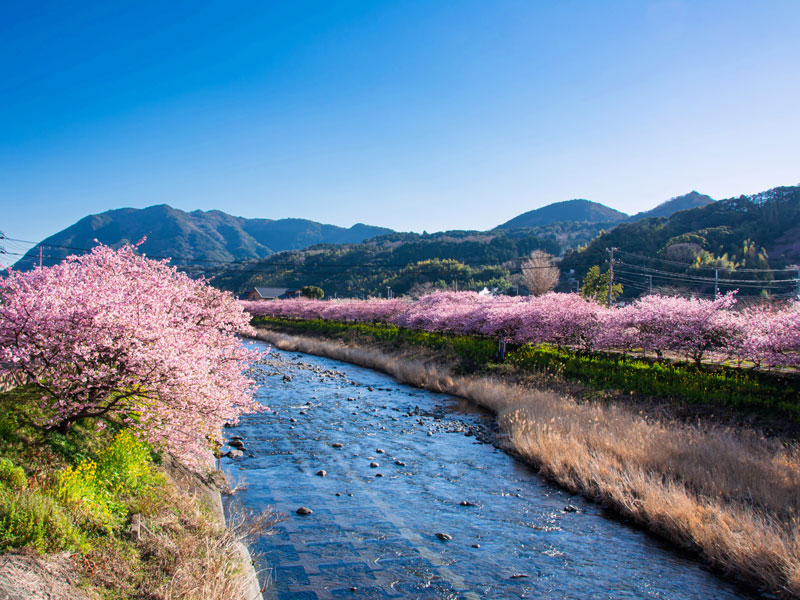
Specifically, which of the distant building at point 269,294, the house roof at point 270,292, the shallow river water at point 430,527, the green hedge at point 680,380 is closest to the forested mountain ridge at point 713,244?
the green hedge at point 680,380

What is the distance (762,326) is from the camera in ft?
58.6

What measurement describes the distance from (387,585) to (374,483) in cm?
478

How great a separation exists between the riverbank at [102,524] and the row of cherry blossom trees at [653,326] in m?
17.4

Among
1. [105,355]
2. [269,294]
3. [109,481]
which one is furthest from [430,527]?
[269,294]

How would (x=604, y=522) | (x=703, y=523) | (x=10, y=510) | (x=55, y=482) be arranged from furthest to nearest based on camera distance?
(x=604, y=522) < (x=703, y=523) < (x=55, y=482) < (x=10, y=510)

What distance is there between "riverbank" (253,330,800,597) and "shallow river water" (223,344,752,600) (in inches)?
19.6

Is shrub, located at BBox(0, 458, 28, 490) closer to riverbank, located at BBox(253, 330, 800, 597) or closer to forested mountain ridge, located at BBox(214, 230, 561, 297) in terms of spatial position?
riverbank, located at BBox(253, 330, 800, 597)

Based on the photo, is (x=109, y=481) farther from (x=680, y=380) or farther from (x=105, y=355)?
(x=680, y=380)

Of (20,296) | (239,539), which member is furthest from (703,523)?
(20,296)

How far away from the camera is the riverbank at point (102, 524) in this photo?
206 inches

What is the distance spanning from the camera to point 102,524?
250 inches

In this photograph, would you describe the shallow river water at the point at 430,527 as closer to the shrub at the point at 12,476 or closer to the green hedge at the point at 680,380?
the shrub at the point at 12,476

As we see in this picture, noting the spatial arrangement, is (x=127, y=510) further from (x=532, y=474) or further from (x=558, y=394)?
(x=558, y=394)

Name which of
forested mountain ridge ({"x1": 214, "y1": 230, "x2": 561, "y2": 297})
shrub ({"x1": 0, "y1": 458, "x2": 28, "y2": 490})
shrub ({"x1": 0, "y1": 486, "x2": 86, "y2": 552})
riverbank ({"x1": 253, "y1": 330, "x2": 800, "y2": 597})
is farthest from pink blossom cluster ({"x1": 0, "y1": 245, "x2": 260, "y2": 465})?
forested mountain ridge ({"x1": 214, "y1": 230, "x2": 561, "y2": 297})
